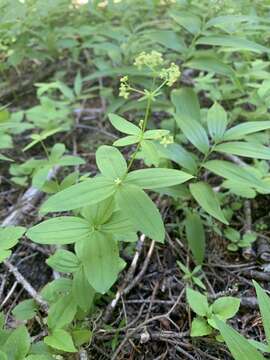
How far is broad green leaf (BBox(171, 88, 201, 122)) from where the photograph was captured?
7.91 feet

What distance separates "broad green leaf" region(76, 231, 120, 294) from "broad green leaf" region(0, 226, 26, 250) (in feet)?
0.94

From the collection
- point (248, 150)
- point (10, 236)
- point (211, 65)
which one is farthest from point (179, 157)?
point (10, 236)

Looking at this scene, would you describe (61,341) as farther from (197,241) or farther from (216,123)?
(216,123)

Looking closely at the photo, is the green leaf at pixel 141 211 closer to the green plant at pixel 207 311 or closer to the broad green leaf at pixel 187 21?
the green plant at pixel 207 311

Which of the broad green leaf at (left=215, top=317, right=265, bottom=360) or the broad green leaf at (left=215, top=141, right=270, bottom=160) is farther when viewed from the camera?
the broad green leaf at (left=215, top=141, right=270, bottom=160)

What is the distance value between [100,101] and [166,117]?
2.39ft

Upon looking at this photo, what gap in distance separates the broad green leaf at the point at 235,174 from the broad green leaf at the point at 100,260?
2.06ft

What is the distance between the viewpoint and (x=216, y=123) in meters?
2.16

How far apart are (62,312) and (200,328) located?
21.9 inches

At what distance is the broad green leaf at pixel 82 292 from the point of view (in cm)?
162

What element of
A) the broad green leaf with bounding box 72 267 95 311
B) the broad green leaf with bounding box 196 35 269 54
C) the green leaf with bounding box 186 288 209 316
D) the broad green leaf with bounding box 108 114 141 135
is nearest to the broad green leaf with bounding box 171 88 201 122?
the broad green leaf with bounding box 196 35 269 54

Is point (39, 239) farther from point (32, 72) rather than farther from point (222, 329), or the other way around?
point (32, 72)

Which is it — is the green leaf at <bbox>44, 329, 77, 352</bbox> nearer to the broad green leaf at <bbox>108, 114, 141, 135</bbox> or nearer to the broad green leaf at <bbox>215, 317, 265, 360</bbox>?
the broad green leaf at <bbox>215, 317, 265, 360</bbox>

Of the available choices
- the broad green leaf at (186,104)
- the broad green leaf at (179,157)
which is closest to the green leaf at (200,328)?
the broad green leaf at (179,157)
